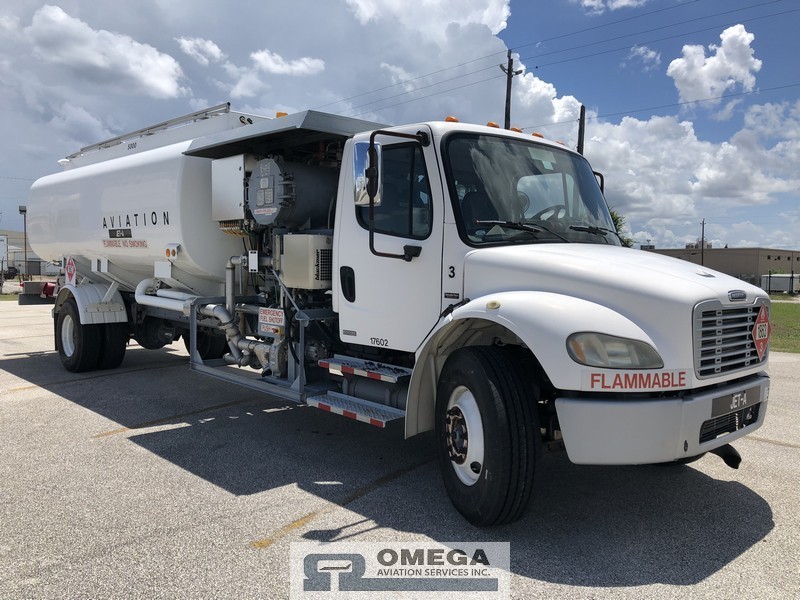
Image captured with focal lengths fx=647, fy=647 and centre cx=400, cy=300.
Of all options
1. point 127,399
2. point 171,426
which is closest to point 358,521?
point 171,426

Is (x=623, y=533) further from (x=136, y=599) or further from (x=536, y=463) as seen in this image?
(x=136, y=599)

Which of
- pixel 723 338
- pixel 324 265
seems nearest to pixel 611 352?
pixel 723 338

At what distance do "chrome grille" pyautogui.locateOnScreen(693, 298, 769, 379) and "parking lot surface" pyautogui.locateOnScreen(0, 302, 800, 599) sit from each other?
107 centimetres

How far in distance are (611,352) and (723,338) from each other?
31.8 inches

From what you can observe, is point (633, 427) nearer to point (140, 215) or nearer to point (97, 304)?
point (140, 215)

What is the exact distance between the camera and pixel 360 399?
543 cm

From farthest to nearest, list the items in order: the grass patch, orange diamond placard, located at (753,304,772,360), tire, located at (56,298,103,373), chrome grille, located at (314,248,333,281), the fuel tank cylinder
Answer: the grass patch
tire, located at (56,298,103,373)
the fuel tank cylinder
chrome grille, located at (314,248,333,281)
orange diamond placard, located at (753,304,772,360)

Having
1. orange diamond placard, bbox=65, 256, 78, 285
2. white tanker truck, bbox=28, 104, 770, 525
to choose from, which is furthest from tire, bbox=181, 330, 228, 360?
orange diamond placard, bbox=65, 256, 78, 285

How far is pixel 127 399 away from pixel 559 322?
5.96m

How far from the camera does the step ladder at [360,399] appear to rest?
16.1ft

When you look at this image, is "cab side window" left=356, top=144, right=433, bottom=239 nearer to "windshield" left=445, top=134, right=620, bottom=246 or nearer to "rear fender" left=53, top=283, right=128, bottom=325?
"windshield" left=445, top=134, right=620, bottom=246

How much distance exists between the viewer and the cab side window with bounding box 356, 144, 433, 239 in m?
4.73

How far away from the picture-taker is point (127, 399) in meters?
7.77

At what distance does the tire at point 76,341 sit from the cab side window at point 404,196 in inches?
231
